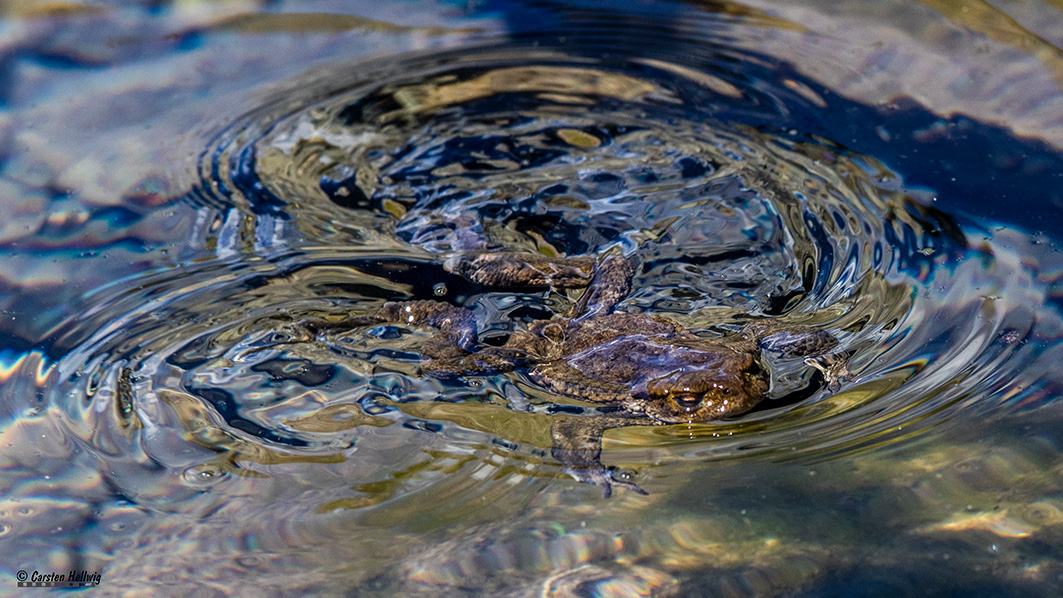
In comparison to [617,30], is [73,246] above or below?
below

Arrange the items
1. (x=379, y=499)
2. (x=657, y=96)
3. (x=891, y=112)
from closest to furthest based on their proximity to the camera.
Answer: (x=379, y=499) → (x=891, y=112) → (x=657, y=96)

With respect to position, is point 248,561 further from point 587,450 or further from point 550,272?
point 550,272

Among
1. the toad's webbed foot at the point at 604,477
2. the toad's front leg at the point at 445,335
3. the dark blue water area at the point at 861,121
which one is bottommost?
the toad's webbed foot at the point at 604,477

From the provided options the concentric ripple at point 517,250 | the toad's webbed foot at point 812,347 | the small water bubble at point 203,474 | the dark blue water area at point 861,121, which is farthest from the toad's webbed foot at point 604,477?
the dark blue water area at point 861,121

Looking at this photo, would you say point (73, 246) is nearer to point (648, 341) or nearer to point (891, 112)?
point (648, 341)

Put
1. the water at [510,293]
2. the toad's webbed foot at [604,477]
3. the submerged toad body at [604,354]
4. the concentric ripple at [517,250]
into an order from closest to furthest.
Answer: the water at [510,293] → the toad's webbed foot at [604,477] → the submerged toad body at [604,354] → the concentric ripple at [517,250]

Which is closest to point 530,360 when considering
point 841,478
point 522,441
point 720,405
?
point 522,441

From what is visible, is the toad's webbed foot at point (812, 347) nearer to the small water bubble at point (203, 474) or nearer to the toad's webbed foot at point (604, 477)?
the toad's webbed foot at point (604, 477)

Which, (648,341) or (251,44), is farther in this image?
A: (251,44)
